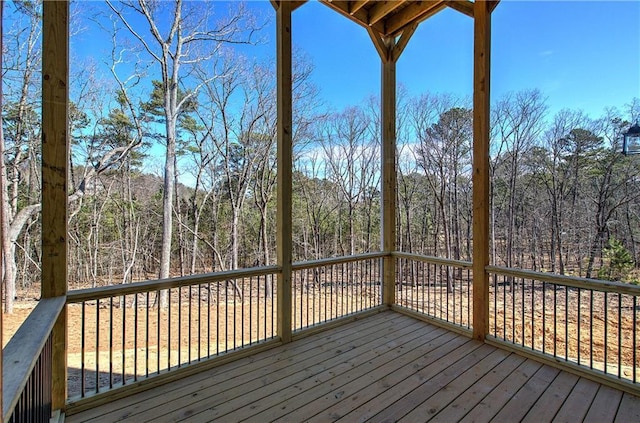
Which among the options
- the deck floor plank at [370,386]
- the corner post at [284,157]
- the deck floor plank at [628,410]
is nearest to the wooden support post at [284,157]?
the corner post at [284,157]

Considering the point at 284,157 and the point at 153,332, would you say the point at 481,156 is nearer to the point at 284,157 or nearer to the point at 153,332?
the point at 284,157

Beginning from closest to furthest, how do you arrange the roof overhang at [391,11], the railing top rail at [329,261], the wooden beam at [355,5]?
the railing top rail at [329,261], the roof overhang at [391,11], the wooden beam at [355,5]

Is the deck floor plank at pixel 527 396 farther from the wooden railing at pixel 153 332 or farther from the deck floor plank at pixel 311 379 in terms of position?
the wooden railing at pixel 153 332

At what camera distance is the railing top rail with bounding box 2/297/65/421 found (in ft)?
3.44

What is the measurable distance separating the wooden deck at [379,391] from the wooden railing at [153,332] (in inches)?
12.9

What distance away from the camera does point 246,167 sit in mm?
7242

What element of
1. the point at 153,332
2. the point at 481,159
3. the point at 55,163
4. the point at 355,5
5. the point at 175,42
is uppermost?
the point at 175,42

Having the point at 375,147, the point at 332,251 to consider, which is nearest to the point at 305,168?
the point at 375,147

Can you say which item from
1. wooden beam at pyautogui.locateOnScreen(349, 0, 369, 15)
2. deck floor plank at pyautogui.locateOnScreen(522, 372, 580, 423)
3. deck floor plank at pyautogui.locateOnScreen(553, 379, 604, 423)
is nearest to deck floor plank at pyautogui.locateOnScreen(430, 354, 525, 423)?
deck floor plank at pyautogui.locateOnScreen(522, 372, 580, 423)

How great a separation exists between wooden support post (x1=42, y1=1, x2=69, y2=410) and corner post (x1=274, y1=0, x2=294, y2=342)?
1.72 meters

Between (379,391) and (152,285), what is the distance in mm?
1999

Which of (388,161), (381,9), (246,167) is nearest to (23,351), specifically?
(388,161)

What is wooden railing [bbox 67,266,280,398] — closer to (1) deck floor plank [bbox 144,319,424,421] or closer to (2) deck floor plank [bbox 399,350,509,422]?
(1) deck floor plank [bbox 144,319,424,421]

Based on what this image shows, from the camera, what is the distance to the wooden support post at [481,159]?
3182mm
